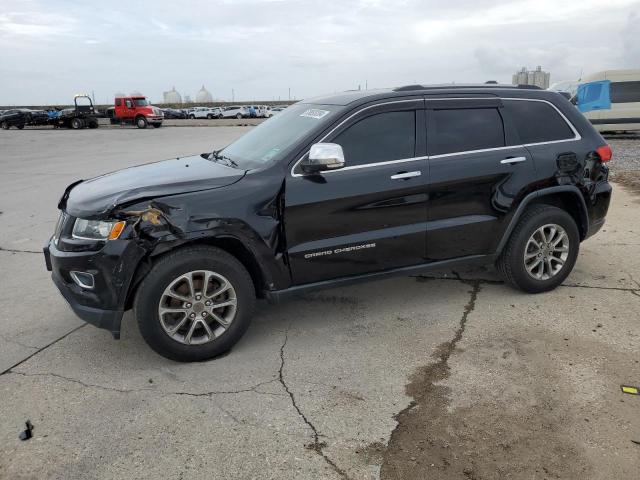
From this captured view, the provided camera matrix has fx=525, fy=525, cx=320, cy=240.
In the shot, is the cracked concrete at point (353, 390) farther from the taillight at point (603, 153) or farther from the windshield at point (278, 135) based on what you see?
the windshield at point (278, 135)

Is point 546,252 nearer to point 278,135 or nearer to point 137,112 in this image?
point 278,135

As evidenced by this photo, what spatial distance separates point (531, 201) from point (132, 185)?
314 centimetres

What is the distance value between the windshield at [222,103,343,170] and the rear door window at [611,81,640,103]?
16768 mm

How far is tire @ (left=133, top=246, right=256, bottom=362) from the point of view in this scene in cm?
333

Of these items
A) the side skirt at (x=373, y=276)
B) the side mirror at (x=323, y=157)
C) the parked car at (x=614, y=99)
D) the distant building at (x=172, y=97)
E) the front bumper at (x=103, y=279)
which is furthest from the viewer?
the distant building at (x=172, y=97)

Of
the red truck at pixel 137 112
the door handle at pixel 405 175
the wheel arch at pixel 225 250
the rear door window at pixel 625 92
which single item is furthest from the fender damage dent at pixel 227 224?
the red truck at pixel 137 112

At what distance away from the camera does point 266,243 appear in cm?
356

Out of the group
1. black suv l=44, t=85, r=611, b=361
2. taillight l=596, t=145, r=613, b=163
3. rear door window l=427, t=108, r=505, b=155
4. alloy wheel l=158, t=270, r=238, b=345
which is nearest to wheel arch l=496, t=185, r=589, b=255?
black suv l=44, t=85, r=611, b=361

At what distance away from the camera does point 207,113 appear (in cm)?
5619

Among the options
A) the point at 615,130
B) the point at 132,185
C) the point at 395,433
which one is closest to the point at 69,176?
the point at 132,185

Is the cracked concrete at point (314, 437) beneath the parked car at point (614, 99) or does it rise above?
beneath

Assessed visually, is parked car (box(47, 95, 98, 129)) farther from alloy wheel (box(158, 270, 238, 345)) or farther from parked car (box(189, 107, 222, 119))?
alloy wheel (box(158, 270, 238, 345))

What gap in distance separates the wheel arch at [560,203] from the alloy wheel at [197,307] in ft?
7.59

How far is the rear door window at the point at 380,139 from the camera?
3838 mm
